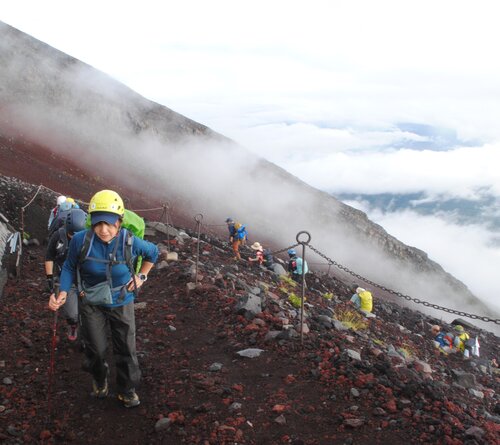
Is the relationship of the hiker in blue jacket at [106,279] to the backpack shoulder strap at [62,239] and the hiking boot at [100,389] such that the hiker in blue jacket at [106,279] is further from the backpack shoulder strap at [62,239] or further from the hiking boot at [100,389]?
the backpack shoulder strap at [62,239]

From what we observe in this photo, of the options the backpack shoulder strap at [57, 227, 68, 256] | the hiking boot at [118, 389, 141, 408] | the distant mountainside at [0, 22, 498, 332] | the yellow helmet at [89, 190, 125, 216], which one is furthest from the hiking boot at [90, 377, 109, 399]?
the distant mountainside at [0, 22, 498, 332]

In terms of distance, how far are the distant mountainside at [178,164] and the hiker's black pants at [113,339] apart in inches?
900

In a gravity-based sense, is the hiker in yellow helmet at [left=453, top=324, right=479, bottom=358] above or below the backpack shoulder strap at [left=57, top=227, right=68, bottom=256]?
below

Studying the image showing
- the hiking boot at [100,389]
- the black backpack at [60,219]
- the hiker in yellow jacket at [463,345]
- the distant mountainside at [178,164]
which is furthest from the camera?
the distant mountainside at [178,164]

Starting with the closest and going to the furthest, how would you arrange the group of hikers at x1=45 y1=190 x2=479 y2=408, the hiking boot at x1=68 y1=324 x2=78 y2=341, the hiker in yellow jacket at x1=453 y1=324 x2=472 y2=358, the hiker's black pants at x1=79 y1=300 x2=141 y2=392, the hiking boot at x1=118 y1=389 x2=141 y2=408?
the group of hikers at x1=45 y1=190 x2=479 y2=408 < the hiker's black pants at x1=79 y1=300 x2=141 y2=392 < the hiking boot at x1=118 y1=389 x2=141 y2=408 < the hiking boot at x1=68 y1=324 x2=78 y2=341 < the hiker in yellow jacket at x1=453 y1=324 x2=472 y2=358

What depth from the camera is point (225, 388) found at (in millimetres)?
5391

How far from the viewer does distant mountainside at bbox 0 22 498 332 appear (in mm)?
31031

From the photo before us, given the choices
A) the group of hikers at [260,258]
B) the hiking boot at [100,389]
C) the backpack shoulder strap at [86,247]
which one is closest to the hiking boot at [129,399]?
the hiking boot at [100,389]

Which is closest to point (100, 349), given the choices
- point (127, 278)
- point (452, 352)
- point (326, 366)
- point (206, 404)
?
point (127, 278)

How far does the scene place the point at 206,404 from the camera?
506 centimetres

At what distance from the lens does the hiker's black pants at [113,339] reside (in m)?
4.66

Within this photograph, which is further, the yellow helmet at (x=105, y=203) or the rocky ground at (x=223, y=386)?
the rocky ground at (x=223, y=386)

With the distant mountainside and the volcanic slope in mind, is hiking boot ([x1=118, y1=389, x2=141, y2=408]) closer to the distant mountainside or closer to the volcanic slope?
the volcanic slope

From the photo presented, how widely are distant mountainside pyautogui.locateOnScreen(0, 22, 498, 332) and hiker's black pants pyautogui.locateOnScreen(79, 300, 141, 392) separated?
22854mm
